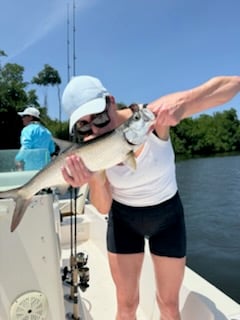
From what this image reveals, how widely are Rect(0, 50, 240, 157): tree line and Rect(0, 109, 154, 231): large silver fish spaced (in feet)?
85.2

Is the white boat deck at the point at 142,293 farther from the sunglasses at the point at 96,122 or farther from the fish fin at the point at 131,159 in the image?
the sunglasses at the point at 96,122

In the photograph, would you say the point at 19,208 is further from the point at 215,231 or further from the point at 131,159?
the point at 215,231

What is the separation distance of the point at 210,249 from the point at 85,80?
8414 mm

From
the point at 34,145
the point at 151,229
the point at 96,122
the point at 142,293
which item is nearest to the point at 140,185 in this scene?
the point at 151,229

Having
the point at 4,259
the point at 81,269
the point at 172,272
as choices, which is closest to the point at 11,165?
the point at 4,259

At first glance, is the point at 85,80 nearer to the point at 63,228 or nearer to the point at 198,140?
the point at 63,228

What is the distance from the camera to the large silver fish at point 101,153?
4.95ft

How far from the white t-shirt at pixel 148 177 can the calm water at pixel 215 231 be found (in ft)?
17.7

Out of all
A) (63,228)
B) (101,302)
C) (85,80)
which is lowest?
(101,302)

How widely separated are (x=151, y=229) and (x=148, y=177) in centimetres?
31

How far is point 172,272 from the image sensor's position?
1.91 m

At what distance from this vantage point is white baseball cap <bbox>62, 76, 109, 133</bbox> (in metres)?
1.70

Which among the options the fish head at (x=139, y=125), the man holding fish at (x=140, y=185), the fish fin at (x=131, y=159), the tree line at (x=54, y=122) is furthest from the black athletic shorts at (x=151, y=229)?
the tree line at (x=54, y=122)

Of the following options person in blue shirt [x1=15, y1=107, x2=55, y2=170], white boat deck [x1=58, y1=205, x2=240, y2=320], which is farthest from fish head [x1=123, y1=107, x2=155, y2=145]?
white boat deck [x1=58, y1=205, x2=240, y2=320]
